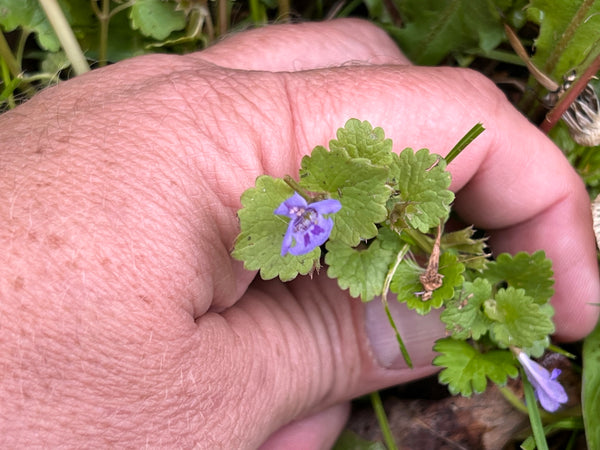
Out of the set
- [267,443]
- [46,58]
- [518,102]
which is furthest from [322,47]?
[267,443]

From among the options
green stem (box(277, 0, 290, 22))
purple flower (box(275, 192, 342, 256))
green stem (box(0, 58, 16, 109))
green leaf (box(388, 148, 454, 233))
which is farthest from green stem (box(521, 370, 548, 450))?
green stem (box(0, 58, 16, 109))

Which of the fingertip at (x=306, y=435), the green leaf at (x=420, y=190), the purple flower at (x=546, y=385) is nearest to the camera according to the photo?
the green leaf at (x=420, y=190)

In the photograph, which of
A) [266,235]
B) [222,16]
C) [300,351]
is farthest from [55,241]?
[222,16]

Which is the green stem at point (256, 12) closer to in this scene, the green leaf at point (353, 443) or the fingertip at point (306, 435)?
the fingertip at point (306, 435)

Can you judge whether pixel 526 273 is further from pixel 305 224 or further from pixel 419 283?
pixel 305 224

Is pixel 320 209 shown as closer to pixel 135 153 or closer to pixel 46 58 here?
pixel 135 153

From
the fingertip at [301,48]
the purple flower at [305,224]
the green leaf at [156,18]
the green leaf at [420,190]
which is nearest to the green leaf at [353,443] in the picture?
the green leaf at [420,190]

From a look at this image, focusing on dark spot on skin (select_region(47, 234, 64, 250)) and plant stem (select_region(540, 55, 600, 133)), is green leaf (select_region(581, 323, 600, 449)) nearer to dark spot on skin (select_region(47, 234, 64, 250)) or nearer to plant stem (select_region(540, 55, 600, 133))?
plant stem (select_region(540, 55, 600, 133))
